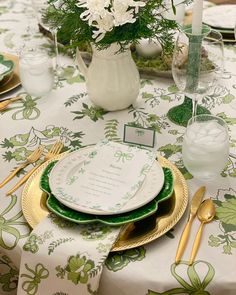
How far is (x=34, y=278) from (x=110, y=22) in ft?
1.76

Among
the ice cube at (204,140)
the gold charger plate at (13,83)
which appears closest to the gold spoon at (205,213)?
the ice cube at (204,140)

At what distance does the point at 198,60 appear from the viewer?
1.10m

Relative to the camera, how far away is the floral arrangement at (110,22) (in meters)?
1.00

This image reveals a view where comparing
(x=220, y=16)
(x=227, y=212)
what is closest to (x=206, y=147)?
(x=227, y=212)

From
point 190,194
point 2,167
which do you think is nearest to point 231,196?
point 190,194

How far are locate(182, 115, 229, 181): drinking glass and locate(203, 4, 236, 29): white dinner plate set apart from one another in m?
0.70

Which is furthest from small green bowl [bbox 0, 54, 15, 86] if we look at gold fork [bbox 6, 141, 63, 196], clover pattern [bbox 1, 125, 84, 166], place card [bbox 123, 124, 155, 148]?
place card [bbox 123, 124, 155, 148]

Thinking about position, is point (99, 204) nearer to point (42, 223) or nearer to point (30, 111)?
point (42, 223)

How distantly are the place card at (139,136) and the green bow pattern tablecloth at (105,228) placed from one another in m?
0.04

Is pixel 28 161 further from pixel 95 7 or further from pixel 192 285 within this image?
pixel 192 285

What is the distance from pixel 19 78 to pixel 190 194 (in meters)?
0.68

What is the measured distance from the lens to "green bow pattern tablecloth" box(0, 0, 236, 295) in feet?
2.52

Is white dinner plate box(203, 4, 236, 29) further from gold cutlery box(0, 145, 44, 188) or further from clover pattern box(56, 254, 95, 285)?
clover pattern box(56, 254, 95, 285)

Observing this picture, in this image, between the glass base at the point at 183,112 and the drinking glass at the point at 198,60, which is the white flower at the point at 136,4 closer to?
the drinking glass at the point at 198,60
